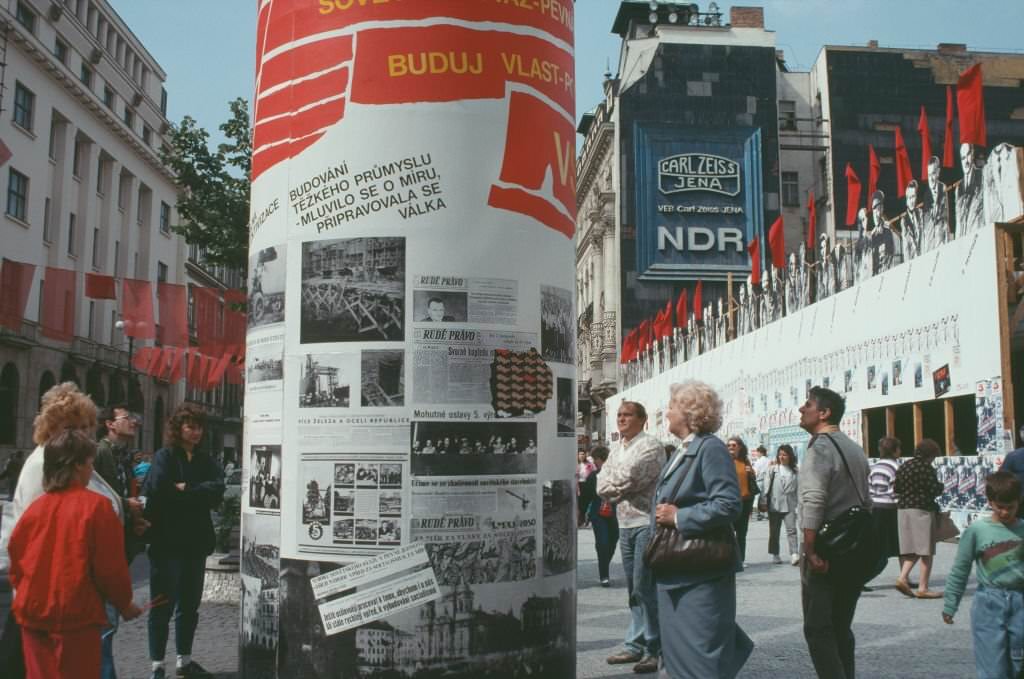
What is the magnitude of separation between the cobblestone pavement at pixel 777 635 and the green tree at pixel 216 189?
6601mm

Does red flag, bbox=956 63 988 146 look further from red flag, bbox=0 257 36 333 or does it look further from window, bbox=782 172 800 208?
window, bbox=782 172 800 208

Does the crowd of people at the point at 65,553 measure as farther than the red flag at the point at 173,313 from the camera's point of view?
No

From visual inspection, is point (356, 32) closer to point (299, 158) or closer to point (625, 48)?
point (299, 158)

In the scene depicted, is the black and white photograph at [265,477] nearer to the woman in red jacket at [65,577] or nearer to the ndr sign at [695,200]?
the woman in red jacket at [65,577]

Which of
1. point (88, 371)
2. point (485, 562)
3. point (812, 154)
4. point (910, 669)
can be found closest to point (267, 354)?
point (485, 562)

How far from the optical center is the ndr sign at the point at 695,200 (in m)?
53.2

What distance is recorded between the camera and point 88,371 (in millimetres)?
48969

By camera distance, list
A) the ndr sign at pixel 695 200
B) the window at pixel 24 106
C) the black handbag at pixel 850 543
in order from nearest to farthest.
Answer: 1. the black handbag at pixel 850 543
2. the window at pixel 24 106
3. the ndr sign at pixel 695 200

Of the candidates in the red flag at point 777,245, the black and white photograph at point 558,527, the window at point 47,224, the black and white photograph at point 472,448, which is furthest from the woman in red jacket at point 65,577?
the window at point 47,224

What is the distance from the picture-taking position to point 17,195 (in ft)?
141

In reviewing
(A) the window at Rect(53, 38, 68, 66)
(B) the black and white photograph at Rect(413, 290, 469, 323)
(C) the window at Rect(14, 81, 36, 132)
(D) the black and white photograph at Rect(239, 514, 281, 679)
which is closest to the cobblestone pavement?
(D) the black and white photograph at Rect(239, 514, 281, 679)

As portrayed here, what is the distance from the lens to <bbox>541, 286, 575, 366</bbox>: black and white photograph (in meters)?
4.80

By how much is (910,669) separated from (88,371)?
48638 mm

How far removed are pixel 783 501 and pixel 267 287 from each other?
11032mm
